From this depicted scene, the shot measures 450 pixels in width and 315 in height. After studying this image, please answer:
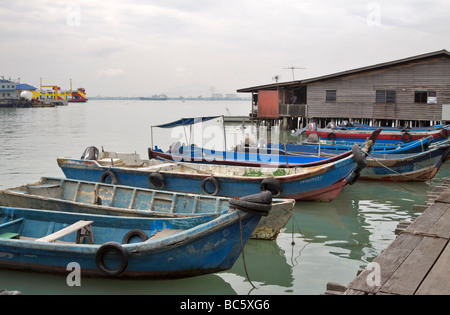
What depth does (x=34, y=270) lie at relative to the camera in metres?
6.77

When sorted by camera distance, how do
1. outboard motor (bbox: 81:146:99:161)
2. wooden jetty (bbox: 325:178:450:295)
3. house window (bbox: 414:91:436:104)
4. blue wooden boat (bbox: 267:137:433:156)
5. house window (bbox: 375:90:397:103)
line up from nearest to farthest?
1. wooden jetty (bbox: 325:178:450:295)
2. outboard motor (bbox: 81:146:99:161)
3. blue wooden boat (bbox: 267:137:433:156)
4. house window (bbox: 414:91:436:104)
5. house window (bbox: 375:90:397:103)

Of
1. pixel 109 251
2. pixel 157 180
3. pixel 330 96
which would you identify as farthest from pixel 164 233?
pixel 330 96

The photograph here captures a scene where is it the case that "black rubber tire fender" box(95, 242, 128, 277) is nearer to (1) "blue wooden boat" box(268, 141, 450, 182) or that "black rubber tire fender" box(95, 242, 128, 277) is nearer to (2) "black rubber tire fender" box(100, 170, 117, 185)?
(2) "black rubber tire fender" box(100, 170, 117, 185)

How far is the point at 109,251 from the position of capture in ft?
20.4

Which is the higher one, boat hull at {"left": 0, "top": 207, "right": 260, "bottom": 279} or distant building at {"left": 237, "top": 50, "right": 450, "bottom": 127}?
distant building at {"left": 237, "top": 50, "right": 450, "bottom": 127}

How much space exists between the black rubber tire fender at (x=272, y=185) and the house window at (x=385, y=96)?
19412 millimetres

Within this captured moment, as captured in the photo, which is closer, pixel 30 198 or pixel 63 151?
pixel 30 198

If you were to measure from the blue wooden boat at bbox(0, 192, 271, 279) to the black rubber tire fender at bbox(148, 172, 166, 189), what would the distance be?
427 centimetres

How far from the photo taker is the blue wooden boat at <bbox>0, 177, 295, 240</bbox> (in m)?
8.10

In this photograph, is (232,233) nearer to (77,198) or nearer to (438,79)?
(77,198)

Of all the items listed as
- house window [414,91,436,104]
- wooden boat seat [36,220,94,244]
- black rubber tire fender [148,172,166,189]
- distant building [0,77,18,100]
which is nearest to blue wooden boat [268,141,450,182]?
black rubber tire fender [148,172,166,189]

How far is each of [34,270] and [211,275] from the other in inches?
108
